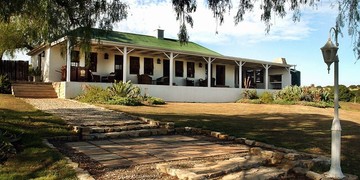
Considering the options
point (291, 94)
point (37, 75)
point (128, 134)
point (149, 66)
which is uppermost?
point (149, 66)

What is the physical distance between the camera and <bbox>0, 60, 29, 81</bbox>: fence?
65.2 feet

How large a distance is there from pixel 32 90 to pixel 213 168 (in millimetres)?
13684

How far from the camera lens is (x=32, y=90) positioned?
16141 mm

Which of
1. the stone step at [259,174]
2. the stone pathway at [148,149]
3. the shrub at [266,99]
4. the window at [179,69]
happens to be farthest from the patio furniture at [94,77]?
the stone step at [259,174]

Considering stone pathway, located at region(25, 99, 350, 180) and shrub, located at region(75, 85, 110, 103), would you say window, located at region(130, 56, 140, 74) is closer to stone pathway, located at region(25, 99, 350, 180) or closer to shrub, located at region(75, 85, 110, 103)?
shrub, located at region(75, 85, 110, 103)

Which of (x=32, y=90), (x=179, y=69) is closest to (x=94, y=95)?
(x=32, y=90)

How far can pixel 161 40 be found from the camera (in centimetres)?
2353

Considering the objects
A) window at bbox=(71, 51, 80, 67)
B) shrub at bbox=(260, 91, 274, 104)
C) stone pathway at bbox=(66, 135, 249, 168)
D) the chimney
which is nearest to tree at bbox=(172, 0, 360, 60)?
stone pathway at bbox=(66, 135, 249, 168)

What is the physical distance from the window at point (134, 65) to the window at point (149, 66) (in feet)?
1.78

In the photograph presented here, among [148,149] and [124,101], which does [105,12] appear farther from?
[124,101]

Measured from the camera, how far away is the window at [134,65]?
2045 cm

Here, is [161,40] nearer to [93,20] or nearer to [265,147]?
[93,20]

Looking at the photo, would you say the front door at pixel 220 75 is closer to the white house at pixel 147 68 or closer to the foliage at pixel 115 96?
the white house at pixel 147 68

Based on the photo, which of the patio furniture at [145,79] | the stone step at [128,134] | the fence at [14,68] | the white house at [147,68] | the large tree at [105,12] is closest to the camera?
the large tree at [105,12]
